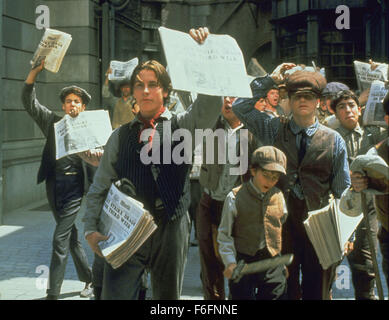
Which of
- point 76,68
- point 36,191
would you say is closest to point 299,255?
point 36,191

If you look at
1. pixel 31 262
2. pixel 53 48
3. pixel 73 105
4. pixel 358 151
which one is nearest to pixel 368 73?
pixel 358 151

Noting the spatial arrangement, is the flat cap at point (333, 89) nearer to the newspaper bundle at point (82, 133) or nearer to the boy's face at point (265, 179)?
the boy's face at point (265, 179)

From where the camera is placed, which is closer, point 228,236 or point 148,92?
point 148,92

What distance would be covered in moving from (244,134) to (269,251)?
149cm

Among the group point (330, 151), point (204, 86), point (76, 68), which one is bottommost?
point (330, 151)

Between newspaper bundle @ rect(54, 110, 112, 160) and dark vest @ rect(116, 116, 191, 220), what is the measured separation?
1.56 m

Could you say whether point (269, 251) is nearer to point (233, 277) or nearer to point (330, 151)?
point (233, 277)

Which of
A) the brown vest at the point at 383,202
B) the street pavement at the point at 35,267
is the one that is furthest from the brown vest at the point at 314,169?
the street pavement at the point at 35,267

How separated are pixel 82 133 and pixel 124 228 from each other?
6.32ft

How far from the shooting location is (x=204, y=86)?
3156 millimetres

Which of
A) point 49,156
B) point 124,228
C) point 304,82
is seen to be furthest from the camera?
point 49,156

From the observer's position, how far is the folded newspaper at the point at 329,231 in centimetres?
384

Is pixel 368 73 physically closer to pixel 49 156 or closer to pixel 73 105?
pixel 73 105

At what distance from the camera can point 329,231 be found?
387cm
